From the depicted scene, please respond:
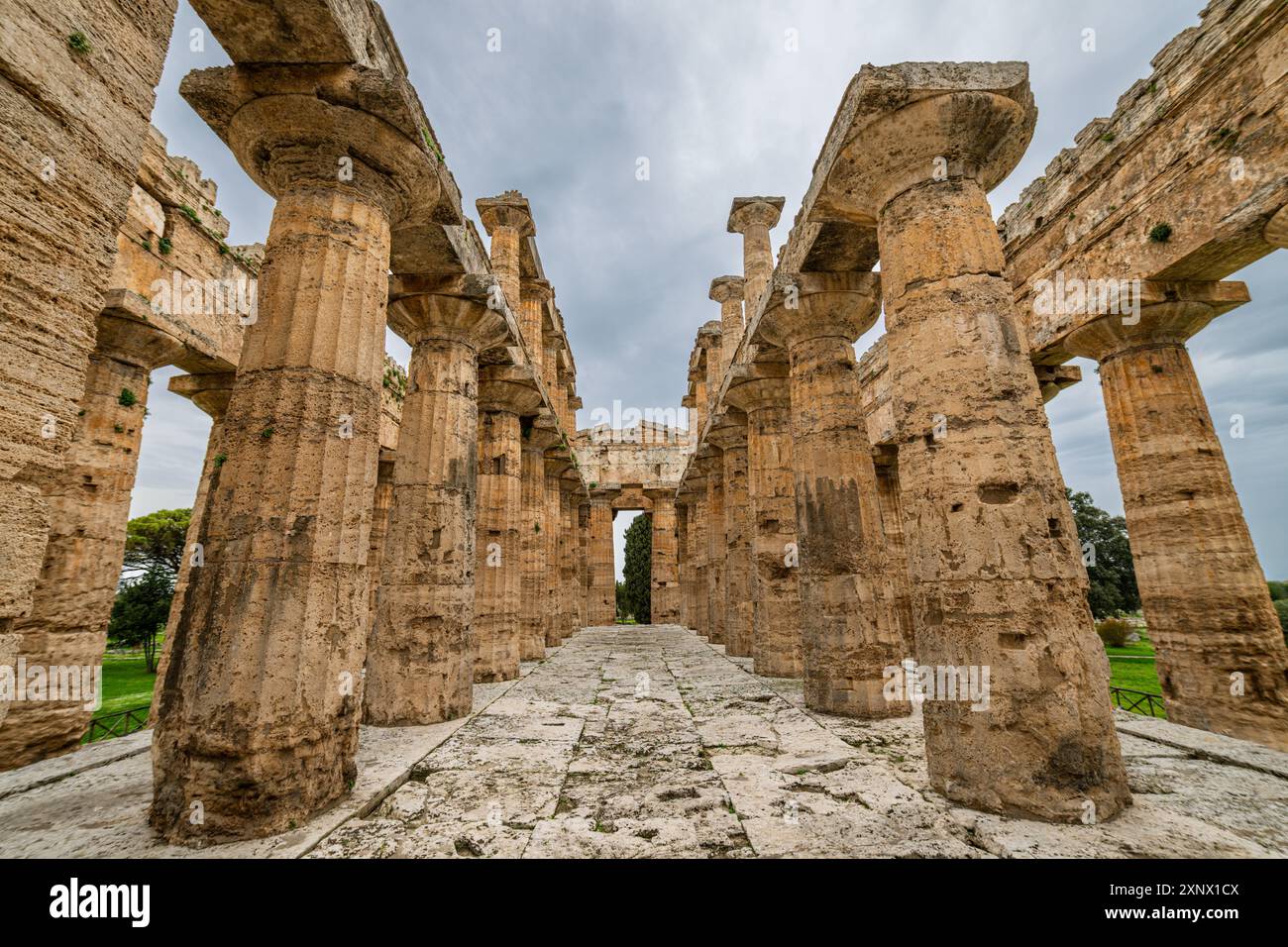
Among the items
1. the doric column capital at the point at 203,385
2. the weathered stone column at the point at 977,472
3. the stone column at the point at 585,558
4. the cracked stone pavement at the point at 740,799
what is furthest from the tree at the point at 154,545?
the weathered stone column at the point at 977,472

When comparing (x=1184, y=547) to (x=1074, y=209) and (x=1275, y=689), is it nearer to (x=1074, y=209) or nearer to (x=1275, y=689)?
(x=1275, y=689)

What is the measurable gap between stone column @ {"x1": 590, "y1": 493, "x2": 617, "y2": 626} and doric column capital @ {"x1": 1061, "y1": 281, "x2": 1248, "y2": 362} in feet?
61.1

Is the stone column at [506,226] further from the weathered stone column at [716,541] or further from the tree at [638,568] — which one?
the tree at [638,568]

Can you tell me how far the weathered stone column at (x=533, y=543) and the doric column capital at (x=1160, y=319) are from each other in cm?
987

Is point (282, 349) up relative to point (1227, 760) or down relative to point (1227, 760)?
up

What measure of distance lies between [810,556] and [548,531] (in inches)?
377

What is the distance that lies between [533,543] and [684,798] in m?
9.71

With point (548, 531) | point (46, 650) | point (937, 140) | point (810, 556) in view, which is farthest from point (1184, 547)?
point (46, 650)

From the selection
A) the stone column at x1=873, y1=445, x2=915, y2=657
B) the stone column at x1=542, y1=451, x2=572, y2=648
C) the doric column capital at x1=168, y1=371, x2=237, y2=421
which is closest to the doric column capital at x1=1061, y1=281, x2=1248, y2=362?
the stone column at x1=873, y1=445, x2=915, y2=657

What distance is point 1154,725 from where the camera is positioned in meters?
6.04

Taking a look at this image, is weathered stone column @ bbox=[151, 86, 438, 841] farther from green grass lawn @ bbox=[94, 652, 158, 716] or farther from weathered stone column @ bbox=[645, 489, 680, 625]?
weathered stone column @ bbox=[645, 489, 680, 625]

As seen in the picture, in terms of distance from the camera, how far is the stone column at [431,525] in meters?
6.50

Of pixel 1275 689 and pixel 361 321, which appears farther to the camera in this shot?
pixel 1275 689

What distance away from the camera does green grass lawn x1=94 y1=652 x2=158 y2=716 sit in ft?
49.4
